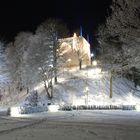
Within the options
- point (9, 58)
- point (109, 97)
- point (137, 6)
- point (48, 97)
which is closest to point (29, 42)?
point (9, 58)

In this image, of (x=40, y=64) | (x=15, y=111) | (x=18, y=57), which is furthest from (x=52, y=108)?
(x=18, y=57)

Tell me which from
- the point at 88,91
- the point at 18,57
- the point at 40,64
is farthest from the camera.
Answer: the point at 18,57

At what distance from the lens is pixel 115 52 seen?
1093 inches

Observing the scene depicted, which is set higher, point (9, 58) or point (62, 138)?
point (9, 58)

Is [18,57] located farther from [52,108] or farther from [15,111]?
[15,111]

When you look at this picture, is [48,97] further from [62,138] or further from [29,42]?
[62,138]

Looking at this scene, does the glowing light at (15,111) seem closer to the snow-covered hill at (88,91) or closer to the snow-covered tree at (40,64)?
the snow-covered hill at (88,91)

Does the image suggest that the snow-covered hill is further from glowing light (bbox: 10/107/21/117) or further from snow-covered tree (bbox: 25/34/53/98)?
glowing light (bbox: 10/107/21/117)

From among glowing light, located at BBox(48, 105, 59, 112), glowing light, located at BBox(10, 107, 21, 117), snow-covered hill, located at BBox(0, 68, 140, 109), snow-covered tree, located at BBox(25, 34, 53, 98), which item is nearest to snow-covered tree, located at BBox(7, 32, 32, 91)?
snow-covered hill, located at BBox(0, 68, 140, 109)

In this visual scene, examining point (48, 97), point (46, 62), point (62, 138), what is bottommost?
point (62, 138)

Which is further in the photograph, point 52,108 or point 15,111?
point 52,108

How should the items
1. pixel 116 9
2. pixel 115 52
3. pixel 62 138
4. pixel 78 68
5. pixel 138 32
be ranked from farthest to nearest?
pixel 78 68 → pixel 115 52 → pixel 116 9 → pixel 138 32 → pixel 62 138

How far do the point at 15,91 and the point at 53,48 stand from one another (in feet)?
48.9

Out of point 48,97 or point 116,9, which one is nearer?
point 116,9
